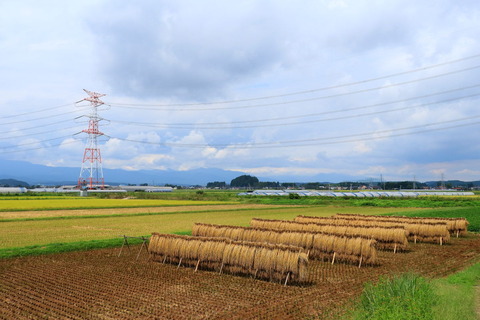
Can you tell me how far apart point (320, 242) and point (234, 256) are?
18.8 ft

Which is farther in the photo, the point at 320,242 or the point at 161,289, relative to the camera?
the point at 320,242

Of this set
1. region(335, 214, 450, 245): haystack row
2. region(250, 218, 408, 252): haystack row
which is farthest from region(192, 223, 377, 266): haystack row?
region(335, 214, 450, 245): haystack row

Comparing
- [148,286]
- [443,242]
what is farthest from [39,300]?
[443,242]

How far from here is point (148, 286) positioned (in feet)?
47.8

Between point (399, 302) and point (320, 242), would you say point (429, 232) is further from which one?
point (399, 302)

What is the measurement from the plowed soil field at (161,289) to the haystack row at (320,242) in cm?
54

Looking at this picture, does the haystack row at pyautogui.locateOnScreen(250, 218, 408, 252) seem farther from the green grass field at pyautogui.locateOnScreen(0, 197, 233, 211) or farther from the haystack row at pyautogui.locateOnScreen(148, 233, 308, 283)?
the green grass field at pyautogui.locateOnScreen(0, 197, 233, 211)

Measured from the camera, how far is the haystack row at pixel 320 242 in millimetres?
19312

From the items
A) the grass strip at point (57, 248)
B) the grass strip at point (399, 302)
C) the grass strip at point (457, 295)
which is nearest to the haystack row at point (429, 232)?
the grass strip at point (457, 295)

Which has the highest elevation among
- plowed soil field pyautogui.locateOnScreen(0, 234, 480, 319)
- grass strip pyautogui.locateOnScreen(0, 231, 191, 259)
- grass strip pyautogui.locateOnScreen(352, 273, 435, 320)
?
grass strip pyautogui.locateOnScreen(352, 273, 435, 320)

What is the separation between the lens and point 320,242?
2080 centimetres

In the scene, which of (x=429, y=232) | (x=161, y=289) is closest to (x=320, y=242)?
(x=161, y=289)

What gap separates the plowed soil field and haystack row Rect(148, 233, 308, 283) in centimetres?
41

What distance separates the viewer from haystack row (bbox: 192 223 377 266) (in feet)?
63.4
